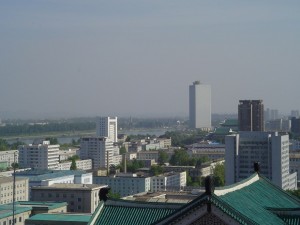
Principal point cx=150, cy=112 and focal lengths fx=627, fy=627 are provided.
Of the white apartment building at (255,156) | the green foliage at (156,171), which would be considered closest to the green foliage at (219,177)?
the white apartment building at (255,156)

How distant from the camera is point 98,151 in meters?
55.1

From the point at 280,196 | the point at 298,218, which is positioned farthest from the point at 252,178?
the point at 298,218

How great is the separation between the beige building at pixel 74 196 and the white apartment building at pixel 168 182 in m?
7.83

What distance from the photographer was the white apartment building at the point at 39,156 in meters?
48.7

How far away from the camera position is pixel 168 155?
185 ft

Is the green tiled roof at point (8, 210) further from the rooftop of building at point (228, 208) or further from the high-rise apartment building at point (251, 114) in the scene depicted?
the high-rise apartment building at point (251, 114)

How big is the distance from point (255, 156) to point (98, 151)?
25.6m

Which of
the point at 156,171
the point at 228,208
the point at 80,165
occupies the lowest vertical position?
the point at 80,165

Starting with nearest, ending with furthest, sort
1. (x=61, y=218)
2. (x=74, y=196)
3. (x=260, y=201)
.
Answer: (x=260, y=201)
(x=61, y=218)
(x=74, y=196)

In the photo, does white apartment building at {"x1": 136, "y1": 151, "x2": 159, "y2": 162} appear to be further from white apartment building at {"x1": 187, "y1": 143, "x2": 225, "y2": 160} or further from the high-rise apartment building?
the high-rise apartment building

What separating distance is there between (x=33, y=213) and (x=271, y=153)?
14.4m

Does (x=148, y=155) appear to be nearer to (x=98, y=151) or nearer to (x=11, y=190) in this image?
(x=98, y=151)

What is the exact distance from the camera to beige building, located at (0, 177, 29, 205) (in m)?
28.5

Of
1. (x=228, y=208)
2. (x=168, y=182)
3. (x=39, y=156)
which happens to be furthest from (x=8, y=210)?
(x=39, y=156)
